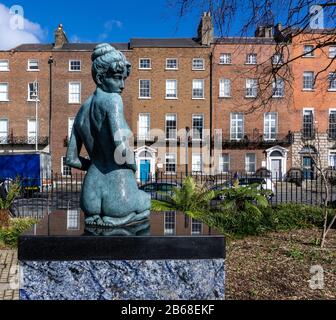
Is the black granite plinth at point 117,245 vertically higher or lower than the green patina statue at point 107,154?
lower

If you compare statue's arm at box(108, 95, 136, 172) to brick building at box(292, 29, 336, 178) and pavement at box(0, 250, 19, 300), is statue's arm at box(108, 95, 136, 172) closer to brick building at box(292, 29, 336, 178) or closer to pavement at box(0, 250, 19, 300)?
pavement at box(0, 250, 19, 300)

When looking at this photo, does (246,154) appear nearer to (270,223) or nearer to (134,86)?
(134,86)

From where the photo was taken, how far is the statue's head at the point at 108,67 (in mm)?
4184

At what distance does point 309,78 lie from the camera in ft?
138

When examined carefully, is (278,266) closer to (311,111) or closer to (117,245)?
Result: (117,245)

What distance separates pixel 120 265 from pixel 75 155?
141cm

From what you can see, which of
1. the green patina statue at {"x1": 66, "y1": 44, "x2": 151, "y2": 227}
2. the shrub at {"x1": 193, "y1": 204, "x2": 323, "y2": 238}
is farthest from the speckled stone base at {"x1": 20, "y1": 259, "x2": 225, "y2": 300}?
the shrub at {"x1": 193, "y1": 204, "x2": 323, "y2": 238}

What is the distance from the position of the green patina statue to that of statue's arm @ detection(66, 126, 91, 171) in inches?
1.9

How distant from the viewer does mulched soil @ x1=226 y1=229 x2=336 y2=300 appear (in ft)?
18.6

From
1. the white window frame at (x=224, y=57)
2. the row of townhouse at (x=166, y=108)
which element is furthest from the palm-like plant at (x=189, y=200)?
the white window frame at (x=224, y=57)

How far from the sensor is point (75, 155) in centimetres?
439

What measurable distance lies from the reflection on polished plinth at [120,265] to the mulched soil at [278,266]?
1860 mm

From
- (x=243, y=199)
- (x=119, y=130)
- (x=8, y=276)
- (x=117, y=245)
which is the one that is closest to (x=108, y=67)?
(x=119, y=130)

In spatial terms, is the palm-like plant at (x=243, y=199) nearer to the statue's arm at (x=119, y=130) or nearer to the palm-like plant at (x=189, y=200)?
the palm-like plant at (x=189, y=200)
